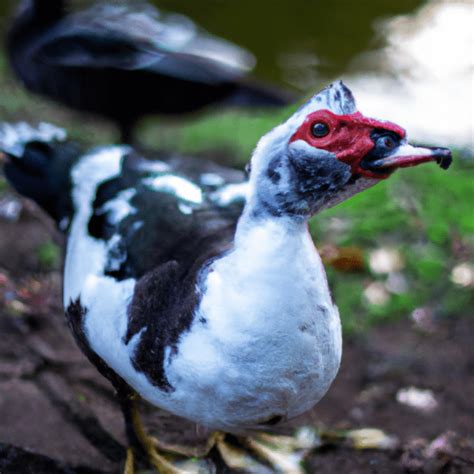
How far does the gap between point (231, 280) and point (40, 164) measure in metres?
1.12

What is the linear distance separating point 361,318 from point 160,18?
2.11 m

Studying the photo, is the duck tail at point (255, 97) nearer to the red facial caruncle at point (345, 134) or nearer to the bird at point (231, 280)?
the bird at point (231, 280)

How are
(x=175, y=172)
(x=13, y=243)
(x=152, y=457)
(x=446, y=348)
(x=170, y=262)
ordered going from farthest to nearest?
(x=13, y=243), (x=446, y=348), (x=175, y=172), (x=152, y=457), (x=170, y=262)

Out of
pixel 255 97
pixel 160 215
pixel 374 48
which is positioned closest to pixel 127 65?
pixel 255 97

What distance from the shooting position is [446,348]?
9.34ft

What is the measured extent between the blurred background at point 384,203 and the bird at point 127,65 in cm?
43

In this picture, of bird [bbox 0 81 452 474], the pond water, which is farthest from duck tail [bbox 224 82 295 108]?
bird [bbox 0 81 452 474]

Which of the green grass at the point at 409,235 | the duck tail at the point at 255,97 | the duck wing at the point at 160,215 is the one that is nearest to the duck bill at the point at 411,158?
the duck wing at the point at 160,215

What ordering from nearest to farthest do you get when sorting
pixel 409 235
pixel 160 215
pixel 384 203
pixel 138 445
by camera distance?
pixel 160 215
pixel 138 445
pixel 409 235
pixel 384 203

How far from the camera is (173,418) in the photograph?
247cm

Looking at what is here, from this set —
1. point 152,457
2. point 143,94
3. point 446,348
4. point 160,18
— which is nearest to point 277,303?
point 152,457

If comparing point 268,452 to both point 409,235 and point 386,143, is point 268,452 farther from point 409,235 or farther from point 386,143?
point 409,235

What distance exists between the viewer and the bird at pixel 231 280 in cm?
157

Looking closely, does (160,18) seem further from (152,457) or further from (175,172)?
(152,457)
